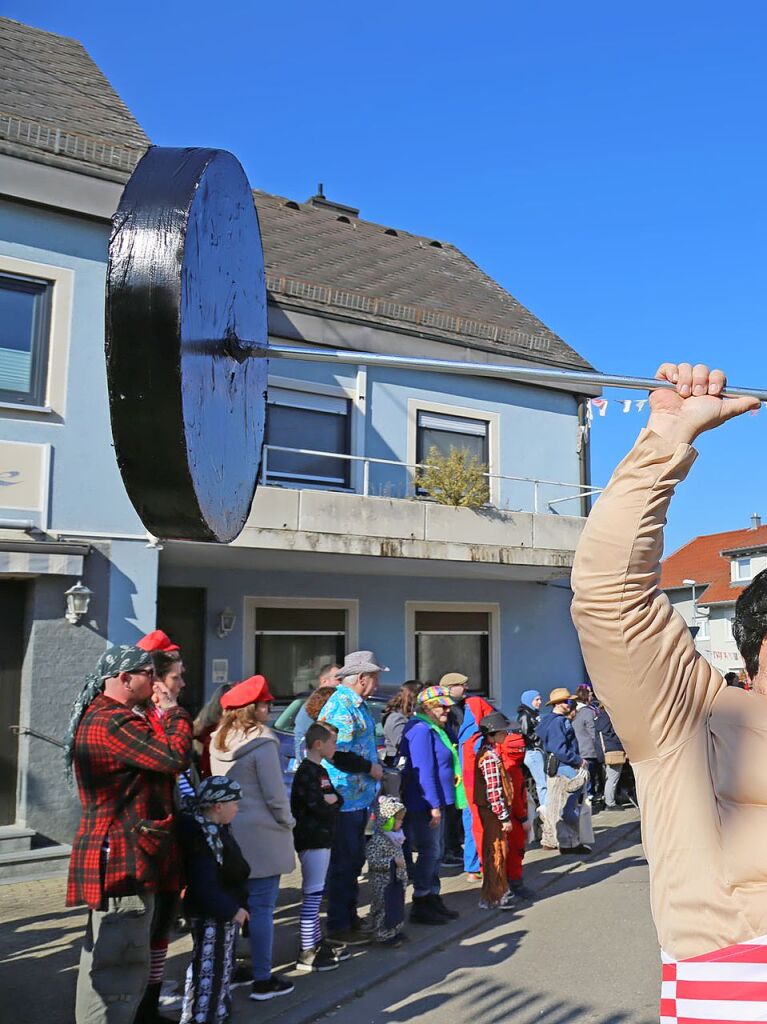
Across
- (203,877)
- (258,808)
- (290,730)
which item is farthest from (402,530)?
(203,877)

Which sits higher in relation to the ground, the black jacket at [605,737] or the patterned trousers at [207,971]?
the black jacket at [605,737]

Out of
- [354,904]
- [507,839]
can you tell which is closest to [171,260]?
[354,904]

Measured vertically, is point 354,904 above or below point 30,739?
below

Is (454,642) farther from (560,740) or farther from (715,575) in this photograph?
(715,575)

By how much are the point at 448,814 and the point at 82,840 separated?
5620mm

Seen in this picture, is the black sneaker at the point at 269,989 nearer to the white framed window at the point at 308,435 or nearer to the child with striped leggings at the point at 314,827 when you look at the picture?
the child with striped leggings at the point at 314,827

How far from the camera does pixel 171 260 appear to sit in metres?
1.90

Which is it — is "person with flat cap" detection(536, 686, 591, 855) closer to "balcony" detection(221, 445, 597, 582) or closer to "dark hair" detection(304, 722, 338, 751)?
"balcony" detection(221, 445, 597, 582)

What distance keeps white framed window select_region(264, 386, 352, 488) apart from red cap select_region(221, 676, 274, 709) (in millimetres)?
7290

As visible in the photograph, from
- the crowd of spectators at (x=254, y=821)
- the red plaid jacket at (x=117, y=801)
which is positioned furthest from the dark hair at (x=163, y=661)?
the red plaid jacket at (x=117, y=801)

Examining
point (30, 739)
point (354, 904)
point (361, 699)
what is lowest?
point (354, 904)

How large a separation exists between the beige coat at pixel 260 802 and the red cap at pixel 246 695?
0.59 ft

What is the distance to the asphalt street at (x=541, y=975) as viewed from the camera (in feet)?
16.5

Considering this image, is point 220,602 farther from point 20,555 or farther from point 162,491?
point 162,491
